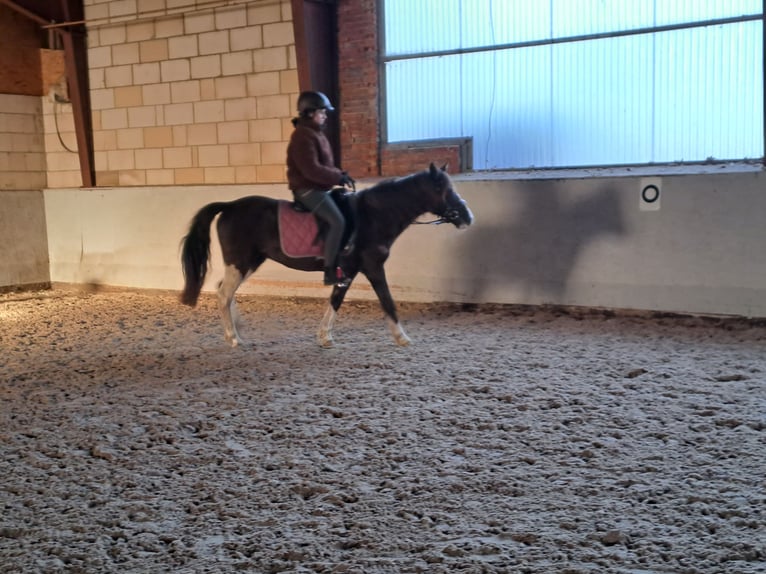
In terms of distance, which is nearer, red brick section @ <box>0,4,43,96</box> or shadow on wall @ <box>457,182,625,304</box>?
shadow on wall @ <box>457,182,625,304</box>

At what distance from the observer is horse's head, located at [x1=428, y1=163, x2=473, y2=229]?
223 inches

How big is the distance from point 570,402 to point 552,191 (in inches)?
127

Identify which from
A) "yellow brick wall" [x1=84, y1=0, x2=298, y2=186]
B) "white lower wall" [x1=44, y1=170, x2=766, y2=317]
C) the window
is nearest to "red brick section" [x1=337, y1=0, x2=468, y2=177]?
the window

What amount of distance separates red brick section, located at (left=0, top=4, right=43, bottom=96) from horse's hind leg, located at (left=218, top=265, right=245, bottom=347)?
604 centimetres

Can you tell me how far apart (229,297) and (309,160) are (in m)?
1.26

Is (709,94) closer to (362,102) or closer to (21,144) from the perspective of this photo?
(362,102)

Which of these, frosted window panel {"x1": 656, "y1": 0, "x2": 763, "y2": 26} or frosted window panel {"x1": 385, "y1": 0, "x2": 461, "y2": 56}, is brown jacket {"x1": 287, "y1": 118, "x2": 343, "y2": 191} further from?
frosted window panel {"x1": 656, "y1": 0, "x2": 763, "y2": 26}

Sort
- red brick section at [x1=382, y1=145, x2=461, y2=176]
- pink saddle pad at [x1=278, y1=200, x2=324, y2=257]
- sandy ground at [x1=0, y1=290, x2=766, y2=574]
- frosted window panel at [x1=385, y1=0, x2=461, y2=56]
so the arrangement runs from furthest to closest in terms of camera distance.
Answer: red brick section at [x1=382, y1=145, x2=461, y2=176] < frosted window panel at [x1=385, y1=0, x2=461, y2=56] < pink saddle pad at [x1=278, y1=200, x2=324, y2=257] < sandy ground at [x1=0, y1=290, x2=766, y2=574]

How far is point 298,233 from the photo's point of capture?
18.6ft

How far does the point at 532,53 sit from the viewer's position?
7414 millimetres

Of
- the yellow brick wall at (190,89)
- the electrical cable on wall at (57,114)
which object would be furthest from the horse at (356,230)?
the electrical cable on wall at (57,114)

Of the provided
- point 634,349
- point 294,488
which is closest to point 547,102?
point 634,349

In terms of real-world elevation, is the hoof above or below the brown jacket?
below

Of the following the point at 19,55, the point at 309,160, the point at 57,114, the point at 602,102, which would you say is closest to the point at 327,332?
the point at 309,160
